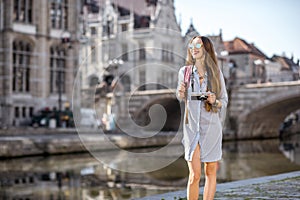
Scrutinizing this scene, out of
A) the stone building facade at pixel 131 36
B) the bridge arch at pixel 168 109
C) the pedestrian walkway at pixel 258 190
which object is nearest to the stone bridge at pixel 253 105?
the bridge arch at pixel 168 109

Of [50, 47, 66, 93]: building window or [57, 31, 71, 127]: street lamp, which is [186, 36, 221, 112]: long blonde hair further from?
[50, 47, 66, 93]: building window

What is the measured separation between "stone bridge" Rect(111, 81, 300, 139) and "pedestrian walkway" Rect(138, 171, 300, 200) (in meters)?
22.6

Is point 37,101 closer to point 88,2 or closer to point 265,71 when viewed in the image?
point 265,71

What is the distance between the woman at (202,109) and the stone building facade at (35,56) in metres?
21.3

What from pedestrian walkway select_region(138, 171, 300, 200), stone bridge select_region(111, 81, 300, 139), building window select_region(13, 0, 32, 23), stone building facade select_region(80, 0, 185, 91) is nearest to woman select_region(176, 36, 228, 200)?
pedestrian walkway select_region(138, 171, 300, 200)

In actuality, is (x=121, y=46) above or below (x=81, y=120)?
above

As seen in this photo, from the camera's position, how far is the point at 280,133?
39.8 meters

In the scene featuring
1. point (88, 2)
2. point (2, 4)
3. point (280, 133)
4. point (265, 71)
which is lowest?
point (280, 133)

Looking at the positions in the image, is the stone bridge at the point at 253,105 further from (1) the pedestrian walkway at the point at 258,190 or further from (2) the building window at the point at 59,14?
(1) the pedestrian walkway at the point at 258,190

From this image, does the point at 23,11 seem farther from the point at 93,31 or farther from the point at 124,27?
the point at 93,31

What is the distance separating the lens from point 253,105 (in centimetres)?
3384

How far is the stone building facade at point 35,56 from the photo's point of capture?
26.8m

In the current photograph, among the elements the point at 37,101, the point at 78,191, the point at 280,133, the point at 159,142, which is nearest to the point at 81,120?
the point at 37,101

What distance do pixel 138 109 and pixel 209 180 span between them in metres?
32.6
